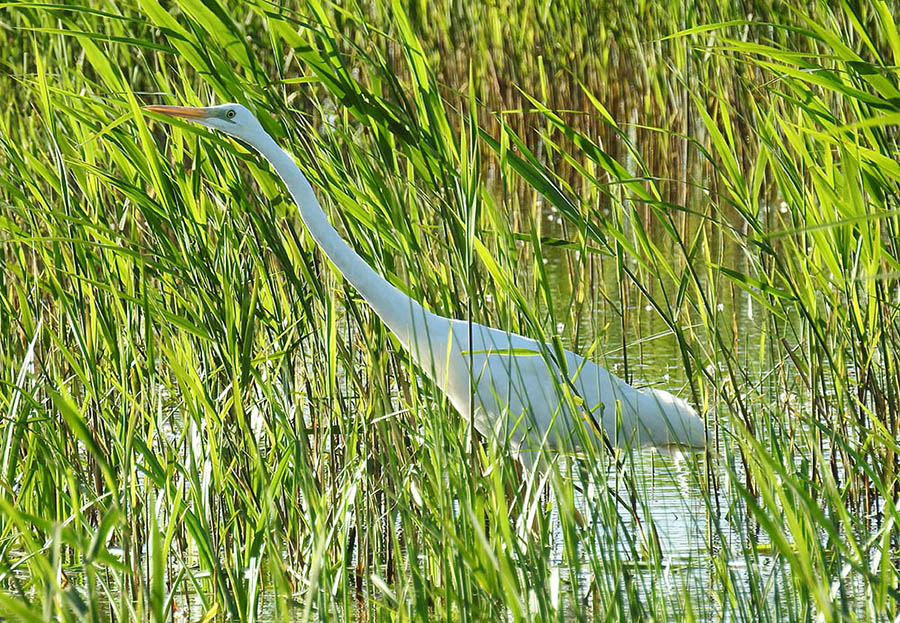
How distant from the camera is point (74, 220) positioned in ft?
6.94

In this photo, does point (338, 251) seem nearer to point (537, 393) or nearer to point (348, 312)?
point (348, 312)

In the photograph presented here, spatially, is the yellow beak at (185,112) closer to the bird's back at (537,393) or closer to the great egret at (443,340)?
the great egret at (443,340)

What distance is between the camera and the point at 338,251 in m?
2.39

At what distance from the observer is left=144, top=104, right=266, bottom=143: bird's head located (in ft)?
7.76

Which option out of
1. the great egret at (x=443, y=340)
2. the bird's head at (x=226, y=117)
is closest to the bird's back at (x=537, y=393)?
the great egret at (x=443, y=340)

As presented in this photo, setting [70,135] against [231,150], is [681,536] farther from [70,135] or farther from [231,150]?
[70,135]

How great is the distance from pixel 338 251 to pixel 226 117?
13.1 inches

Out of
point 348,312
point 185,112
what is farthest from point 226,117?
point 348,312

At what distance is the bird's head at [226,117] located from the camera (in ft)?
7.76

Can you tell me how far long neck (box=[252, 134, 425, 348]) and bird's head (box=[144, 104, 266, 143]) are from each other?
4 cm

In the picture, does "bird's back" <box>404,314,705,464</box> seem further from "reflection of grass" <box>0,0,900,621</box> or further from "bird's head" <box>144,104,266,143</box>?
"bird's head" <box>144,104,266,143</box>

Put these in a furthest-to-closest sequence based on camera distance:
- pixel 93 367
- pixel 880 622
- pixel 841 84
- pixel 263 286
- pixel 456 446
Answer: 1. pixel 263 286
2. pixel 93 367
3. pixel 841 84
4. pixel 456 446
5. pixel 880 622

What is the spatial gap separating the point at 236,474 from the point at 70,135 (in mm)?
1478

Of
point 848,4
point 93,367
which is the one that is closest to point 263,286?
point 93,367
